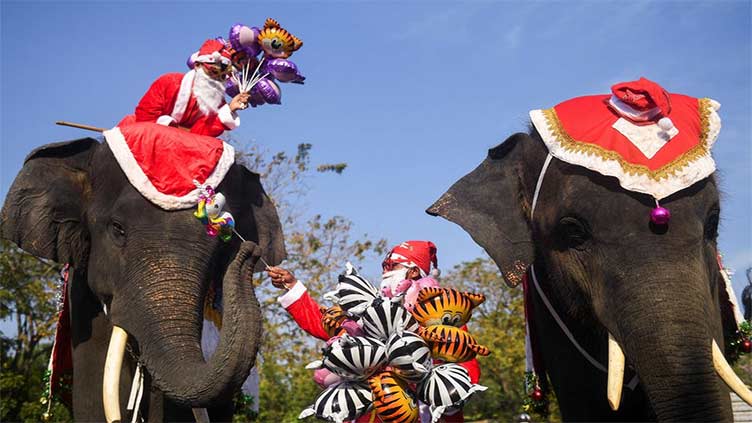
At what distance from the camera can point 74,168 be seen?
19.5ft

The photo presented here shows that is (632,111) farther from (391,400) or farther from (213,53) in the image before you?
(213,53)

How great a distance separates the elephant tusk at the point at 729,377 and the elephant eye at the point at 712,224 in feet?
2.12

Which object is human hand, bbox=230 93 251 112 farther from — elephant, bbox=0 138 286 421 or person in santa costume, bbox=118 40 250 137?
elephant, bbox=0 138 286 421

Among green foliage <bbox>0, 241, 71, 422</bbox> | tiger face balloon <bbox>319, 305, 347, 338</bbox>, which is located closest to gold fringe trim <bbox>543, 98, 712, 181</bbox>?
tiger face balloon <bbox>319, 305, 347, 338</bbox>

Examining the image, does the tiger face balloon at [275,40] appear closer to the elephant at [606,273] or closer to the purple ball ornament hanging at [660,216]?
the elephant at [606,273]

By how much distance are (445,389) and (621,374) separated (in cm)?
92

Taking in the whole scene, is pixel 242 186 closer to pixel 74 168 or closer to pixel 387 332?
pixel 74 168

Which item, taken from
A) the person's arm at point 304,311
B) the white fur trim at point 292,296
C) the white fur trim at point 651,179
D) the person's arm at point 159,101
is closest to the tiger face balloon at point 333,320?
the person's arm at point 304,311

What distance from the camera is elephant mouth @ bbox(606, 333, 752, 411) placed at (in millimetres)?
4094

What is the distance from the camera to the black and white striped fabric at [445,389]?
15.5 feet

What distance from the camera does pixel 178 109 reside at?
6203mm

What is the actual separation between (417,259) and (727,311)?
189 cm

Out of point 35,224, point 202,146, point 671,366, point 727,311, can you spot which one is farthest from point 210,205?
point 727,311

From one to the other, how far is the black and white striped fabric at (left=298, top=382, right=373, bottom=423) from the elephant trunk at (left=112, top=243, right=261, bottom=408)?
0.48 meters
